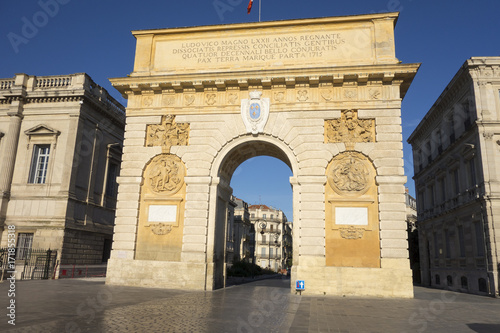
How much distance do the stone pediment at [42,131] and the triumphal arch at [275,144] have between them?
29.8 ft

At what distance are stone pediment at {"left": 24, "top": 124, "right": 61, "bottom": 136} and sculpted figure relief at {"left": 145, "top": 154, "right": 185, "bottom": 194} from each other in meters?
10.7

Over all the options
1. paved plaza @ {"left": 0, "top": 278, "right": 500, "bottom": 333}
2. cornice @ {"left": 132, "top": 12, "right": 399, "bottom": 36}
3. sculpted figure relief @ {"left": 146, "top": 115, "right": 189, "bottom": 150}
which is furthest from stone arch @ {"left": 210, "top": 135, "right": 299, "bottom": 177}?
paved plaza @ {"left": 0, "top": 278, "right": 500, "bottom": 333}

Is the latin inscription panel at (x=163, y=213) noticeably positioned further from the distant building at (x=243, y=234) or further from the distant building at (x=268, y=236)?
the distant building at (x=268, y=236)

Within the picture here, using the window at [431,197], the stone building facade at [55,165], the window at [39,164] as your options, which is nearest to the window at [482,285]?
the window at [431,197]

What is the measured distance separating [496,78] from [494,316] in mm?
18078

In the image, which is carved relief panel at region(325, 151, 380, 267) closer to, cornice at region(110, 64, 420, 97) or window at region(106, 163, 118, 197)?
cornice at region(110, 64, 420, 97)

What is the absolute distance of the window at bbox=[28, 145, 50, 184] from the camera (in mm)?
24656

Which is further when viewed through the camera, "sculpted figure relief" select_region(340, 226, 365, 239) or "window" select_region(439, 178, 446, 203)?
"window" select_region(439, 178, 446, 203)

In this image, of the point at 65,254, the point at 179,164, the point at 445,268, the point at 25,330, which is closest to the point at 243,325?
the point at 25,330

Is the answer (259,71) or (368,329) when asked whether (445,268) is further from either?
(368,329)

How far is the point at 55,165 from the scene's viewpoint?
24188mm

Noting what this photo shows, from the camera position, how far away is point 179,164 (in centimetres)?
1781

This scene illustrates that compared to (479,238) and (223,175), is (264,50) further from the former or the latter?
(479,238)

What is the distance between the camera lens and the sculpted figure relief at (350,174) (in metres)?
16.2
